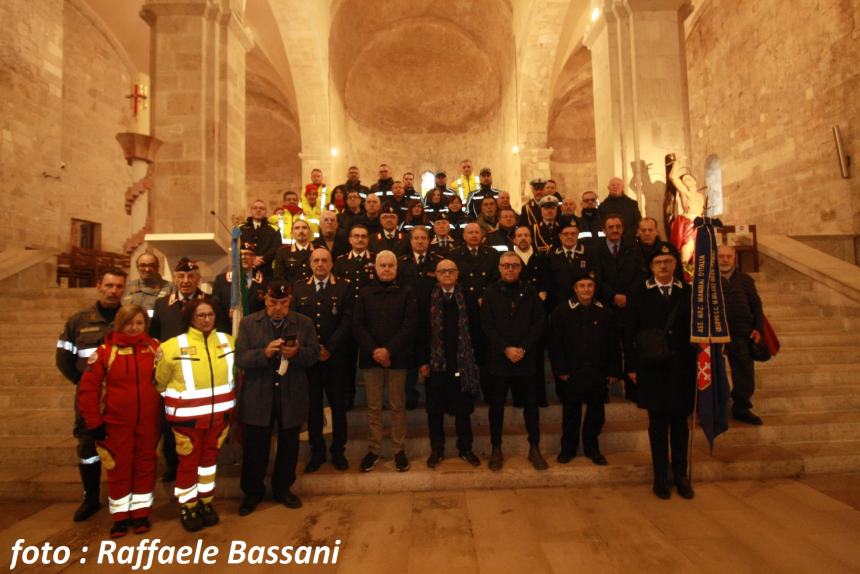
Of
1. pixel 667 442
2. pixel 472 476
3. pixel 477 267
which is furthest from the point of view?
pixel 477 267

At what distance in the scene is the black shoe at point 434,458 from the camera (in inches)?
151

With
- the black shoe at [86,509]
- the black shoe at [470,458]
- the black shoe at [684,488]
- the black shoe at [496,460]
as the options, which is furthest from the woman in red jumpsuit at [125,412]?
the black shoe at [684,488]

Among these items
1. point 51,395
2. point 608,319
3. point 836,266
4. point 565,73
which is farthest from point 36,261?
point 565,73

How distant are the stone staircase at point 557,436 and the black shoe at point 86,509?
1.36 ft

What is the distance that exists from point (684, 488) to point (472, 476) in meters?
1.55

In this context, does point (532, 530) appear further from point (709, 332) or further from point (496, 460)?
point (709, 332)

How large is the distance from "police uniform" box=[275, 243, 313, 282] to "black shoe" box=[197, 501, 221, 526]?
2.22 m

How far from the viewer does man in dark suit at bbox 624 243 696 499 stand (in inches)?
136

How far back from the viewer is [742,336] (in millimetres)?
4402

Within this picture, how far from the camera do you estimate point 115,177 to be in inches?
582

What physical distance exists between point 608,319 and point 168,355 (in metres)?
3.31

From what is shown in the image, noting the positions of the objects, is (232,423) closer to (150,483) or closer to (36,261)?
(150,483)

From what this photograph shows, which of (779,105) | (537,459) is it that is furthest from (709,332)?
(779,105)

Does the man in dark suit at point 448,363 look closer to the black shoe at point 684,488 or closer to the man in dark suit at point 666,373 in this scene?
the man in dark suit at point 666,373
